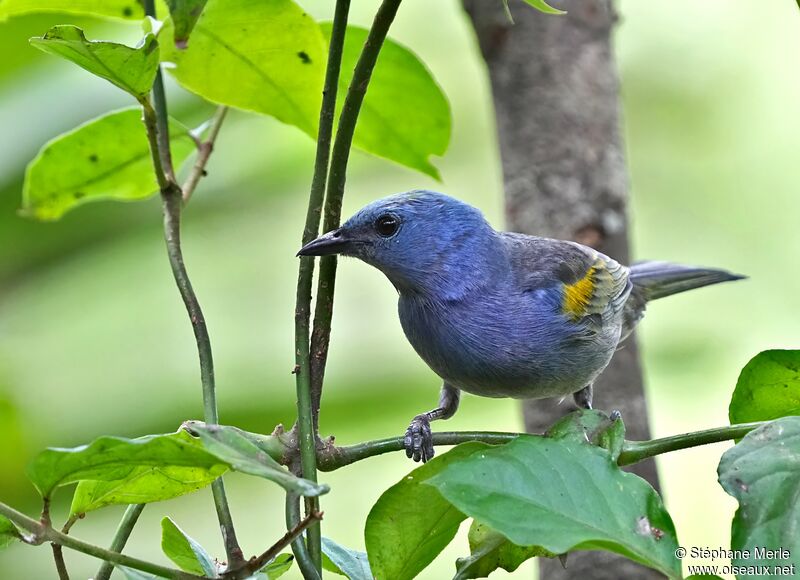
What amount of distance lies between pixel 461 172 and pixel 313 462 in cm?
462

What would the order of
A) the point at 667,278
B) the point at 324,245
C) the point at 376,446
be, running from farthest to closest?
the point at 667,278
the point at 324,245
the point at 376,446

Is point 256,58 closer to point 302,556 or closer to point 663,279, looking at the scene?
point 302,556

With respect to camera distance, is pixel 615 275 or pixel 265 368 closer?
pixel 615 275

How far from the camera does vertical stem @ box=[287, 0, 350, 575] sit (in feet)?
5.15

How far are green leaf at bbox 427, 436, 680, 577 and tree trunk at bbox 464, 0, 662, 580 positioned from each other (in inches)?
67.3

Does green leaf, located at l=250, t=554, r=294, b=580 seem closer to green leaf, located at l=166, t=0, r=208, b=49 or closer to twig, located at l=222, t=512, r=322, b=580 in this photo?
twig, located at l=222, t=512, r=322, b=580

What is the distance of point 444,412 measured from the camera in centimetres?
303

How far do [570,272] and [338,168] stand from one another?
1391mm

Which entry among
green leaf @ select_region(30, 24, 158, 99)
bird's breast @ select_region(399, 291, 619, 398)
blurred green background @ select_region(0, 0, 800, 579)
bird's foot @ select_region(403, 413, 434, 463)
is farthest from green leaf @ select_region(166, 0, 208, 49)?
blurred green background @ select_region(0, 0, 800, 579)

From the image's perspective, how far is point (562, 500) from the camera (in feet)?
4.41

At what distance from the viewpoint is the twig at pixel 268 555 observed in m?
1.33

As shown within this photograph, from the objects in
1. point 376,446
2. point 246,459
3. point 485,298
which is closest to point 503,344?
point 485,298

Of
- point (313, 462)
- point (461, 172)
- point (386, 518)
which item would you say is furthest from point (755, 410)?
point (461, 172)

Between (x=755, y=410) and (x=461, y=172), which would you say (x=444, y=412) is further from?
(x=461, y=172)
